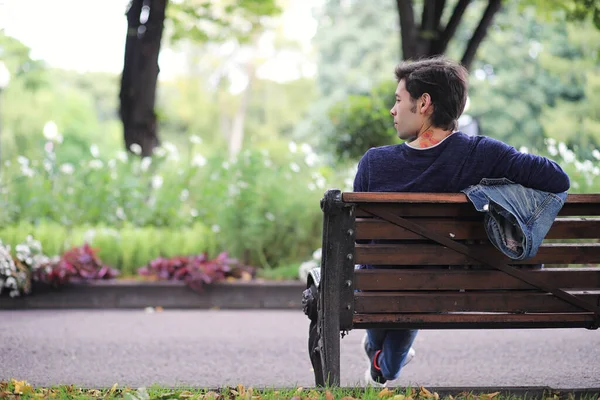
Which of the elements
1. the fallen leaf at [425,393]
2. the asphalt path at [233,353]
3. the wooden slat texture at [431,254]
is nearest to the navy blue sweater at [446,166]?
the wooden slat texture at [431,254]

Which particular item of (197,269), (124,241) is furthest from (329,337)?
(124,241)

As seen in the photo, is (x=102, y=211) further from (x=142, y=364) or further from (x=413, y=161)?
(x=413, y=161)

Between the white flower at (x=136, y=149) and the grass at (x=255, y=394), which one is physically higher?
the white flower at (x=136, y=149)

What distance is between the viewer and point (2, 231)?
9578mm

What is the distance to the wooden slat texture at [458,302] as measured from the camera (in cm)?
347

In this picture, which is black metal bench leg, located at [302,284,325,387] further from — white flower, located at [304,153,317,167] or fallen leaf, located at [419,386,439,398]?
white flower, located at [304,153,317,167]

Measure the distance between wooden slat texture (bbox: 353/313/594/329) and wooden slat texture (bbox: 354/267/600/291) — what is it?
4.9 inches

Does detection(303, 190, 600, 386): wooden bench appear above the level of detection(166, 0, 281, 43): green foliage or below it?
below

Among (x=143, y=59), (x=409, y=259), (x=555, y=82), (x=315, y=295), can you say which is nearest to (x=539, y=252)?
(x=409, y=259)

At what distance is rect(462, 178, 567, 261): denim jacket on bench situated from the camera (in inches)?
133

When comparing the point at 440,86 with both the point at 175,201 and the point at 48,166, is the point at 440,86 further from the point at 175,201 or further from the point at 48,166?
the point at 48,166

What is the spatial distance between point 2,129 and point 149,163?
2805cm

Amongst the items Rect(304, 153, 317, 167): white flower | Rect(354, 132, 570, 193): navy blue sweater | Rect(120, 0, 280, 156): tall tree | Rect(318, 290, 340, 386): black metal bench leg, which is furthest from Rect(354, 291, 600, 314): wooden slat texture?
Rect(120, 0, 280, 156): tall tree

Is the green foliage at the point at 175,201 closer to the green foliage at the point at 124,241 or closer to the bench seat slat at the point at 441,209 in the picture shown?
the green foliage at the point at 124,241
